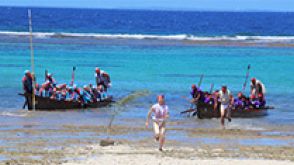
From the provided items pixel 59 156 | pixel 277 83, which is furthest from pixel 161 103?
Answer: pixel 277 83

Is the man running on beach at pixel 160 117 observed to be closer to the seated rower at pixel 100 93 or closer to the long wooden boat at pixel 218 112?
the long wooden boat at pixel 218 112

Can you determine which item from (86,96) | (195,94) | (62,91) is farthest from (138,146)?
(62,91)

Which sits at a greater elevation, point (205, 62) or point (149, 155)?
point (205, 62)

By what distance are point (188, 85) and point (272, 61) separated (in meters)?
16.4

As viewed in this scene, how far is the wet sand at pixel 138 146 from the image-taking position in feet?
59.6

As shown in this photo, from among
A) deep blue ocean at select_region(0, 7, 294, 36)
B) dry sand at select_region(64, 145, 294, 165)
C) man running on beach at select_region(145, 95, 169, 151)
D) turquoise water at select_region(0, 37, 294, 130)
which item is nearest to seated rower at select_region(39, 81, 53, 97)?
turquoise water at select_region(0, 37, 294, 130)

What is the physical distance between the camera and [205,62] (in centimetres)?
5100

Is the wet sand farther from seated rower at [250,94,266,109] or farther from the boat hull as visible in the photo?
seated rower at [250,94,266,109]

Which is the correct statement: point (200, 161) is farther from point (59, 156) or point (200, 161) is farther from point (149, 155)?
point (59, 156)

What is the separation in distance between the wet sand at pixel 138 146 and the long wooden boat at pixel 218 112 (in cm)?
257

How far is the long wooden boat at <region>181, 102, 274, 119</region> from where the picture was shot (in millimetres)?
27656

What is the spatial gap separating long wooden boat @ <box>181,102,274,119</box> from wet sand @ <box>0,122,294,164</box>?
2574mm

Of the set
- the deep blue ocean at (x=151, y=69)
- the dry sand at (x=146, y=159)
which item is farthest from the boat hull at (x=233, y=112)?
the dry sand at (x=146, y=159)

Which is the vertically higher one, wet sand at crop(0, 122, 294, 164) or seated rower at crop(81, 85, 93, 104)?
seated rower at crop(81, 85, 93, 104)
